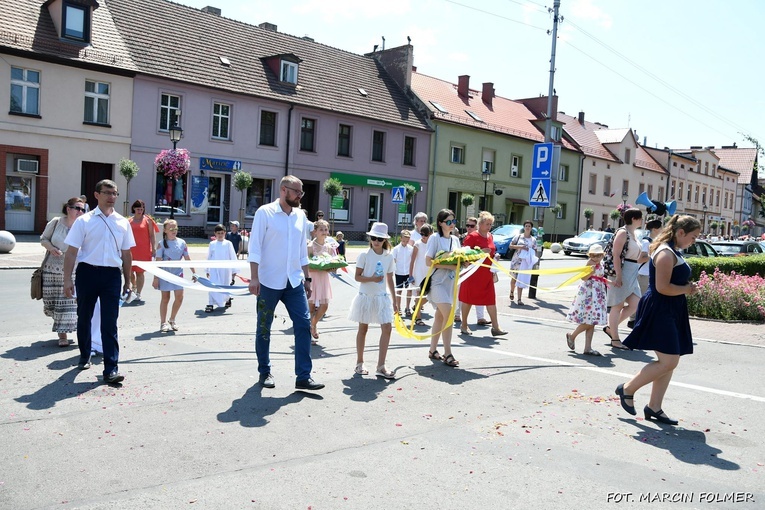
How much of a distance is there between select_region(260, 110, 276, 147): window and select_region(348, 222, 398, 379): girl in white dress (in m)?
26.3

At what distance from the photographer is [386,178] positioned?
124 ft

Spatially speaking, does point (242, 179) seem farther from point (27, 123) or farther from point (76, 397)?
point (76, 397)

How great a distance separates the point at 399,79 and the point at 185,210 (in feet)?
57.0

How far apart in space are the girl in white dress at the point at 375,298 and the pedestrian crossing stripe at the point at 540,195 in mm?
9705

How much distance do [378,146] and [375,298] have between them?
3122 cm

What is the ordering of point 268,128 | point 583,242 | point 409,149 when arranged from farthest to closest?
1. point 409,149
2. point 583,242
3. point 268,128

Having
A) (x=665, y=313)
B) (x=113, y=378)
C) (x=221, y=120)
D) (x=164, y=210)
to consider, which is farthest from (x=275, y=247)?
(x=221, y=120)

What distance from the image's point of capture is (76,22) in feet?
87.1

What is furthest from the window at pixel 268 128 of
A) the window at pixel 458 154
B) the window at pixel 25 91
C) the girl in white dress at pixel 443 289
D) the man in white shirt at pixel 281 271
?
the man in white shirt at pixel 281 271

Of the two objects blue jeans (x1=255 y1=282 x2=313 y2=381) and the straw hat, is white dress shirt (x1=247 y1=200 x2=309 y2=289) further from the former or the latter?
the straw hat

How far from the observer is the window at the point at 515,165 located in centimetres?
4697

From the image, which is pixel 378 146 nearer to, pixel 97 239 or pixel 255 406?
pixel 97 239

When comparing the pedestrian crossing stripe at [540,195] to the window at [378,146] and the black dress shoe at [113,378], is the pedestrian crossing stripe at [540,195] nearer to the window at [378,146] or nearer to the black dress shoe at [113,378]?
the black dress shoe at [113,378]

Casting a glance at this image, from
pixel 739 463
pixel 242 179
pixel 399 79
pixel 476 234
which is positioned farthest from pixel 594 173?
pixel 739 463
